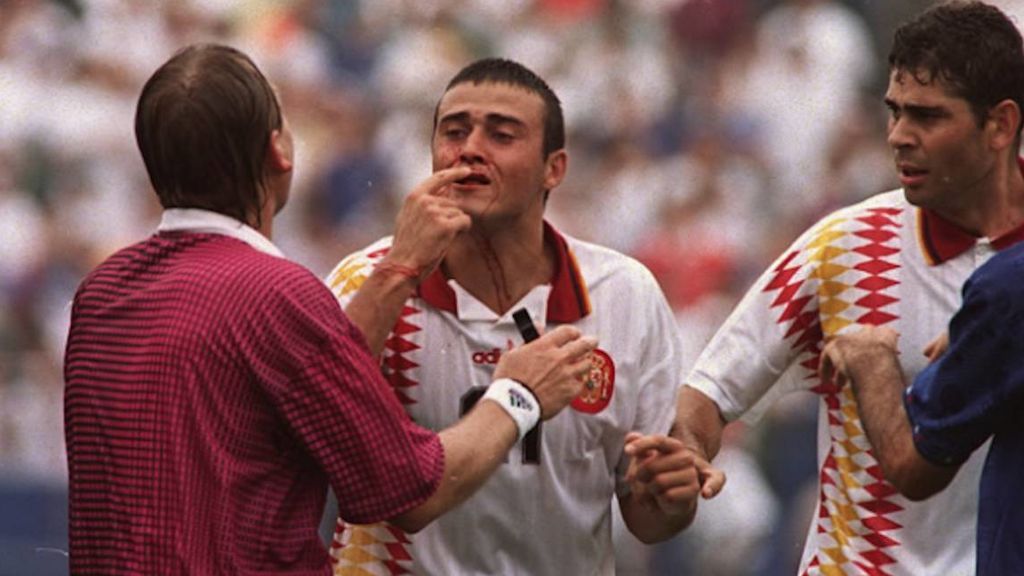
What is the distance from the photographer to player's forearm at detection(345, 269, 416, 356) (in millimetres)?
4590

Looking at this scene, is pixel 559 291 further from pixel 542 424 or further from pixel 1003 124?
pixel 1003 124

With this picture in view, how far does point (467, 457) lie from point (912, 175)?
1537mm

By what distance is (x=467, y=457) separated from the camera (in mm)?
4047

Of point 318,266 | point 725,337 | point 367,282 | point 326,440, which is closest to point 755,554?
point 318,266

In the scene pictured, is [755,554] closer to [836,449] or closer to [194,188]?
[836,449]

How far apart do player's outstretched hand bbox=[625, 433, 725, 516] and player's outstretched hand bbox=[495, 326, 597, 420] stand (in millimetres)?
470

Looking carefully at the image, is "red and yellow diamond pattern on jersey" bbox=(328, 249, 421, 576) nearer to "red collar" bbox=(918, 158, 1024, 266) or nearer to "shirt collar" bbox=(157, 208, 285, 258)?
"shirt collar" bbox=(157, 208, 285, 258)

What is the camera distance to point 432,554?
508cm

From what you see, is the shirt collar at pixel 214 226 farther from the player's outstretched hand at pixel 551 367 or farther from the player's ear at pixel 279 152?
the player's outstretched hand at pixel 551 367

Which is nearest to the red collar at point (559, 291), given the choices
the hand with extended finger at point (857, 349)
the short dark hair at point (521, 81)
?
the short dark hair at point (521, 81)

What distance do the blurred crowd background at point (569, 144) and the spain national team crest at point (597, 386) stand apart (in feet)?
11.4

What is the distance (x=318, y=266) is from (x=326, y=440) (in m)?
6.28

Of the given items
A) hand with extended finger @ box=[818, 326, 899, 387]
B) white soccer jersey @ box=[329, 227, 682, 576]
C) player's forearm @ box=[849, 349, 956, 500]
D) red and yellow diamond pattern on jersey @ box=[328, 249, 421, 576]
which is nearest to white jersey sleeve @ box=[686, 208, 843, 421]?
white soccer jersey @ box=[329, 227, 682, 576]

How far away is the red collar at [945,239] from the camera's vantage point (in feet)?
16.7
